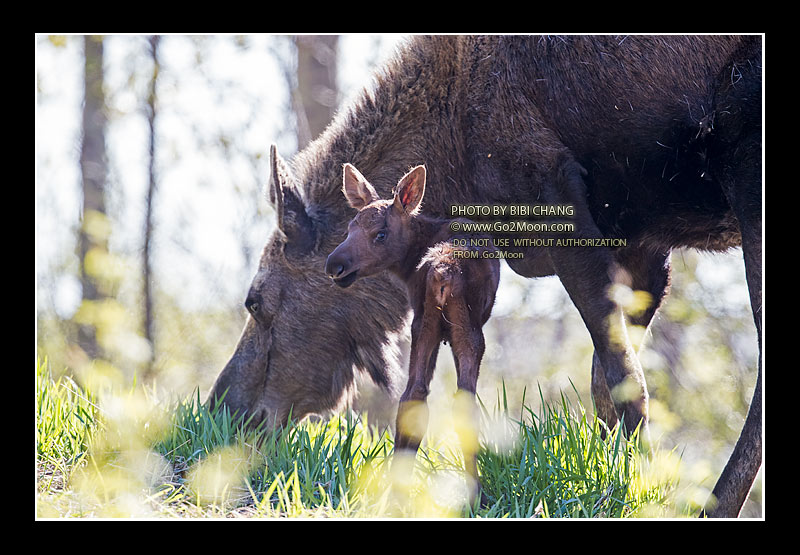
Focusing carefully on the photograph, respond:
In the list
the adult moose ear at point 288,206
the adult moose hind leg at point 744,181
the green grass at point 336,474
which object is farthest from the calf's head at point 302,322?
the adult moose hind leg at point 744,181

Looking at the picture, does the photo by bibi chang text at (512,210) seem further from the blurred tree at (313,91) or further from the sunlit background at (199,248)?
the blurred tree at (313,91)

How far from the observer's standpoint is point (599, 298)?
165 inches

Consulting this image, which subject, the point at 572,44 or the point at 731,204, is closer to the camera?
the point at 731,204

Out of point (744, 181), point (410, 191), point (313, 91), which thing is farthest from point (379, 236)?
point (313, 91)

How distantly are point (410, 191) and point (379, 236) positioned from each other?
0.26 meters

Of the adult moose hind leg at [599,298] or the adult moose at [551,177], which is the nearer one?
the adult moose at [551,177]

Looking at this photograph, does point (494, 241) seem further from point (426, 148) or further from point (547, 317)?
point (547, 317)

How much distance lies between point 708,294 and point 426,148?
284 cm

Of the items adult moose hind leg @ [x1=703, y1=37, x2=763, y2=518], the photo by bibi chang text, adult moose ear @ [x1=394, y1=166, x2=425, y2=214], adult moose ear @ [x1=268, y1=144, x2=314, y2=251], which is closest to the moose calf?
adult moose ear @ [x1=394, y1=166, x2=425, y2=214]

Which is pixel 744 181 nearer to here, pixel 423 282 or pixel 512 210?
pixel 512 210

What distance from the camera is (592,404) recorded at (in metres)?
4.13

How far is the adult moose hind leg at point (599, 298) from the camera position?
13.6ft

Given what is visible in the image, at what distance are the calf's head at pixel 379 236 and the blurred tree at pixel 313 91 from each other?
2482mm

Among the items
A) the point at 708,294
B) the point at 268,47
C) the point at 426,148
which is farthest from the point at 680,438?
the point at 268,47
